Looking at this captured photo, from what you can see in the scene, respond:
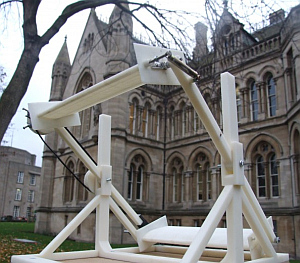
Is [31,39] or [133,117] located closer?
[31,39]

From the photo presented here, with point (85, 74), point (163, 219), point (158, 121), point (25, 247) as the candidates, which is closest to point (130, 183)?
point (158, 121)

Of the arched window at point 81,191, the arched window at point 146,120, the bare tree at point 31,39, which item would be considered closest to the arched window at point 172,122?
the arched window at point 146,120

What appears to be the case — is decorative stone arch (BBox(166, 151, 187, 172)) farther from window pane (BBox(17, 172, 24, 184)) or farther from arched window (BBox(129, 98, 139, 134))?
window pane (BBox(17, 172, 24, 184))

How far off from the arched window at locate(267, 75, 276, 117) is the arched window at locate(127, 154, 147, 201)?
8.66m

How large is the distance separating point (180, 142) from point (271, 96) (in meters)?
6.89

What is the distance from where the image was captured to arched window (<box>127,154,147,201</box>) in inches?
857

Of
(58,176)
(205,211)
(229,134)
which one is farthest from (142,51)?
(58,176)

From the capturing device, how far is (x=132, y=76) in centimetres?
291

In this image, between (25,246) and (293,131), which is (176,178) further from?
(25,246)

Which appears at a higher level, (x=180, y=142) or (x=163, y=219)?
(x=180, y=142)

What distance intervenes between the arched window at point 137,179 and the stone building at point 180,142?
6 cm

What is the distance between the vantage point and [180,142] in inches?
909

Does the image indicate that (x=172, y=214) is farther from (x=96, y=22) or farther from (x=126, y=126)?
(x=96, y=22)

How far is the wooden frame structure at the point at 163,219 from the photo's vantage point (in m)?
2.72
